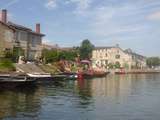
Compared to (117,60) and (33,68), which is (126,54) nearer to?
(117,60)

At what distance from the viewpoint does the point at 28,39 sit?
90.6m

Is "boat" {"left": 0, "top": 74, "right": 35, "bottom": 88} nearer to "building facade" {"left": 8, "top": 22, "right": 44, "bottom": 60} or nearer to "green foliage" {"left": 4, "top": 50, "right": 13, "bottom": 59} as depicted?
"green foliage" {"left": 4, "top": 50, "right": 13, "bottom": 59}

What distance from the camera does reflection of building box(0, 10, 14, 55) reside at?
75.6 meters

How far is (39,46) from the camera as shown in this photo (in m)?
97.2

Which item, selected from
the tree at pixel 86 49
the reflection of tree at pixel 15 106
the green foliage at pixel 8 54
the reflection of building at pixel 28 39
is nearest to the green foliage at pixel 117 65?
the tree at pixel 86 49

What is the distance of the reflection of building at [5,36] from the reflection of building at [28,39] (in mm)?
1780

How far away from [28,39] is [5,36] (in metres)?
14.2

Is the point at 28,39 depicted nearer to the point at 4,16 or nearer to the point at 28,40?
the point at 28,40

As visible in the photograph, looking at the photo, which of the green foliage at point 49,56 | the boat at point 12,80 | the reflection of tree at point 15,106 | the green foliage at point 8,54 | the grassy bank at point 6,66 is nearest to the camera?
the reflection of tree at point 15,106

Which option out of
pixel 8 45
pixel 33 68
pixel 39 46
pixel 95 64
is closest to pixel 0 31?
→ pixel 8 45

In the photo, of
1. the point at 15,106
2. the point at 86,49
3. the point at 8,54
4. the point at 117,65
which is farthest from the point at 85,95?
the point at 117,65

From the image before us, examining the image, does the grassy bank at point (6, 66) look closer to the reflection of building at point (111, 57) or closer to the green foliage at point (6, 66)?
the green foliage at point (6, 66)

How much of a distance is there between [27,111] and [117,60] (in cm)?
16427

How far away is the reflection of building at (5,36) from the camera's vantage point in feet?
248
